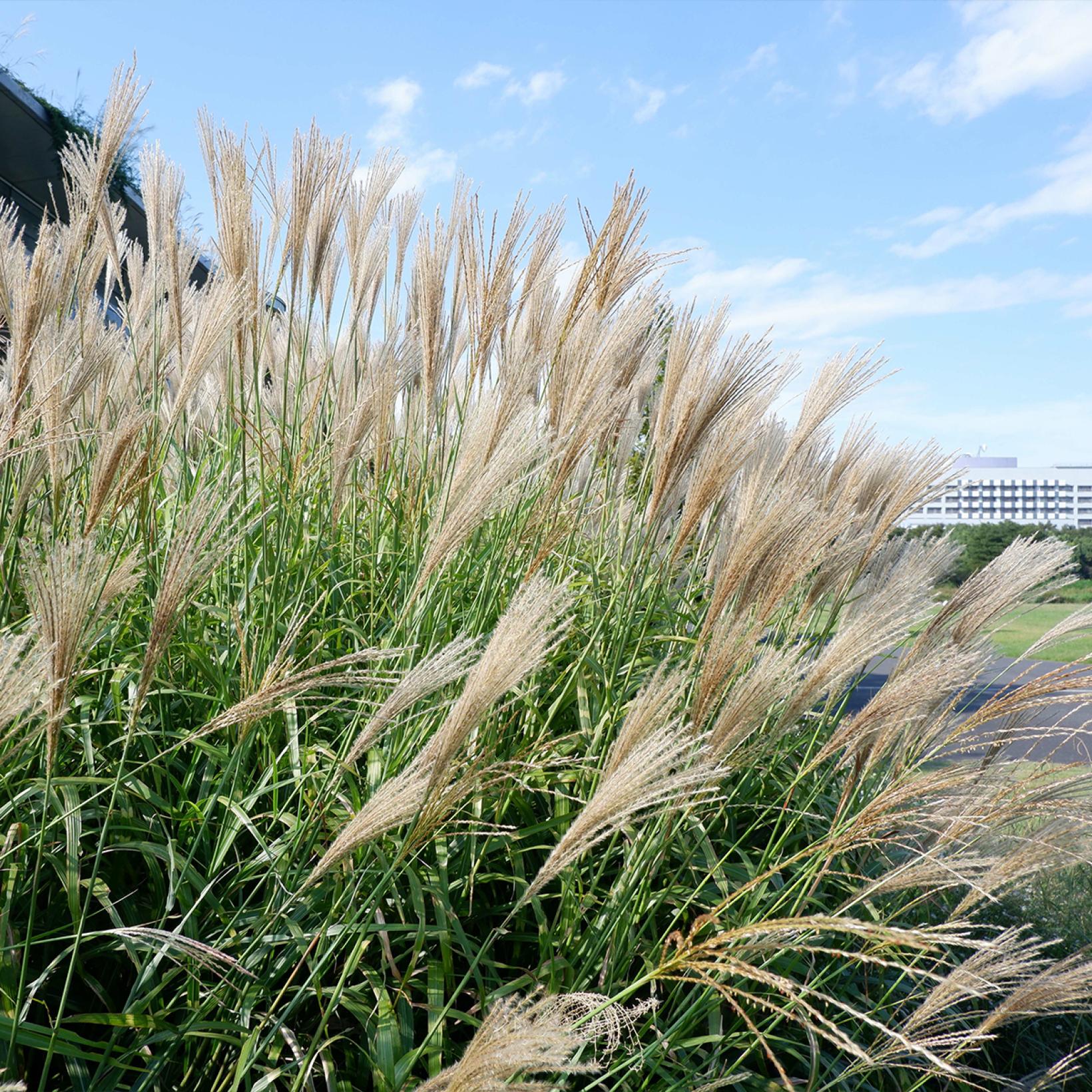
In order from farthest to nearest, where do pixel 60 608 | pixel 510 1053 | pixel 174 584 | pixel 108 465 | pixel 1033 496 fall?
pixel 1033 496
pixel 108 465
pixel 174 584
pixel 60 608
pixel 510 1053

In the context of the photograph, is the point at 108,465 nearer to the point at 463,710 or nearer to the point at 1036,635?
the point at 463,710

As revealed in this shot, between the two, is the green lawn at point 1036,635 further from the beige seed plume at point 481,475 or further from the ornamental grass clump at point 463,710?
the beige seed plume at point 481,475

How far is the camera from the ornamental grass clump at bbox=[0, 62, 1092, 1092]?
121 cm

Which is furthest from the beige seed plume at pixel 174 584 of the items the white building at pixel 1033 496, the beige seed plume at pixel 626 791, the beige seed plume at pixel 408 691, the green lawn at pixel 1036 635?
the white building at pixel 1033 496

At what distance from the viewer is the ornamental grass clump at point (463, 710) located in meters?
1.21

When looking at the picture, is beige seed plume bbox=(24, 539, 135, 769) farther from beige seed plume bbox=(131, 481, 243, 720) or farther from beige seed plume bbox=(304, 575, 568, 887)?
beige seed plume bbox=(304, 575, 568, 887)

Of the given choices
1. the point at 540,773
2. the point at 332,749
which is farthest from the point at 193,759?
the point at 540,773

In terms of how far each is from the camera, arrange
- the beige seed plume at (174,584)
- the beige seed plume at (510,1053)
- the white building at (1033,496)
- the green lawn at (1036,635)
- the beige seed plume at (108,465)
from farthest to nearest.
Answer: the white building at (1033,496), the green lawn at (1036,635), the beige seed plume at (108,465), the beige seed plume at (174,584), the beige seed plume at (510,1053)

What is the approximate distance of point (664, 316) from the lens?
255 centimetres

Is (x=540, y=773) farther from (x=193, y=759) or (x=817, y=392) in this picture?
(x=817, y=392)

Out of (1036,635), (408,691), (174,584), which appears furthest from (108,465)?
(1036,635)

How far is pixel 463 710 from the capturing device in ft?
3.37

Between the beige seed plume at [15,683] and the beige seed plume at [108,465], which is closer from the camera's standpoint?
the beige seed plume at [15,683]

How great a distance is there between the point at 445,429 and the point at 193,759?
45.6 inches
